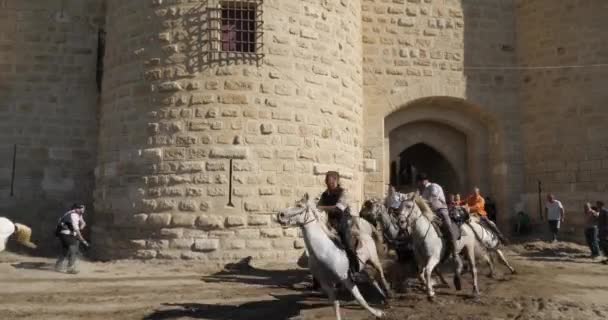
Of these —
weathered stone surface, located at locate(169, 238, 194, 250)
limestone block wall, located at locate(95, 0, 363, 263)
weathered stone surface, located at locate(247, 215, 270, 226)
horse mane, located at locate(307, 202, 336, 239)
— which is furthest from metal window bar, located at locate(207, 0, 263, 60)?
horse mane, located at locate(307, 202, 336, 239)

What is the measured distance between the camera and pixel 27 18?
40.8ft

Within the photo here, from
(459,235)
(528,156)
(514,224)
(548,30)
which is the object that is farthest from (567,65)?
(459,235)

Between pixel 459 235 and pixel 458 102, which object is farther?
pixel 458 102

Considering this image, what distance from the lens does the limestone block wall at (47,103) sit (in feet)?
39.6

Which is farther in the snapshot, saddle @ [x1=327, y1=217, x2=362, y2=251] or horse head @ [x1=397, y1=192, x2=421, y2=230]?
horse head @ [x1=397, y1=192, x2=421, y2=230]

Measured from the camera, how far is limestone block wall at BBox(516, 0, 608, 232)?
1284cm

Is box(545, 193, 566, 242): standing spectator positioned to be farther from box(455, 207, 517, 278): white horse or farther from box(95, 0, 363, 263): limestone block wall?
box(95, 0, 363, 263): limestone block wall

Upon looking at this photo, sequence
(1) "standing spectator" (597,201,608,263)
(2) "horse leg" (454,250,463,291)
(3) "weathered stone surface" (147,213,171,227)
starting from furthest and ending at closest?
(1) "standing spectator" (597,201,608,263) < (3) "weathered stone surface" (147,213,171,227) < (2) "horse leg" (454,250,463,291)

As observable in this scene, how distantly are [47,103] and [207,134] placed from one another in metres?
5.16

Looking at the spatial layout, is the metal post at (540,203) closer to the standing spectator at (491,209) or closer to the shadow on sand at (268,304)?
the standing spectator at (491,209)

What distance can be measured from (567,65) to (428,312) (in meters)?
Result: 9.78

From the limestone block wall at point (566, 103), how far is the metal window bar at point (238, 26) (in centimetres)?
767

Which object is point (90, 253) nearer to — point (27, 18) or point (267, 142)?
point (267, 142)

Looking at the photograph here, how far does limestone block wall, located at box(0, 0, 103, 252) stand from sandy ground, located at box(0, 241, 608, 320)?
8.61 feet
